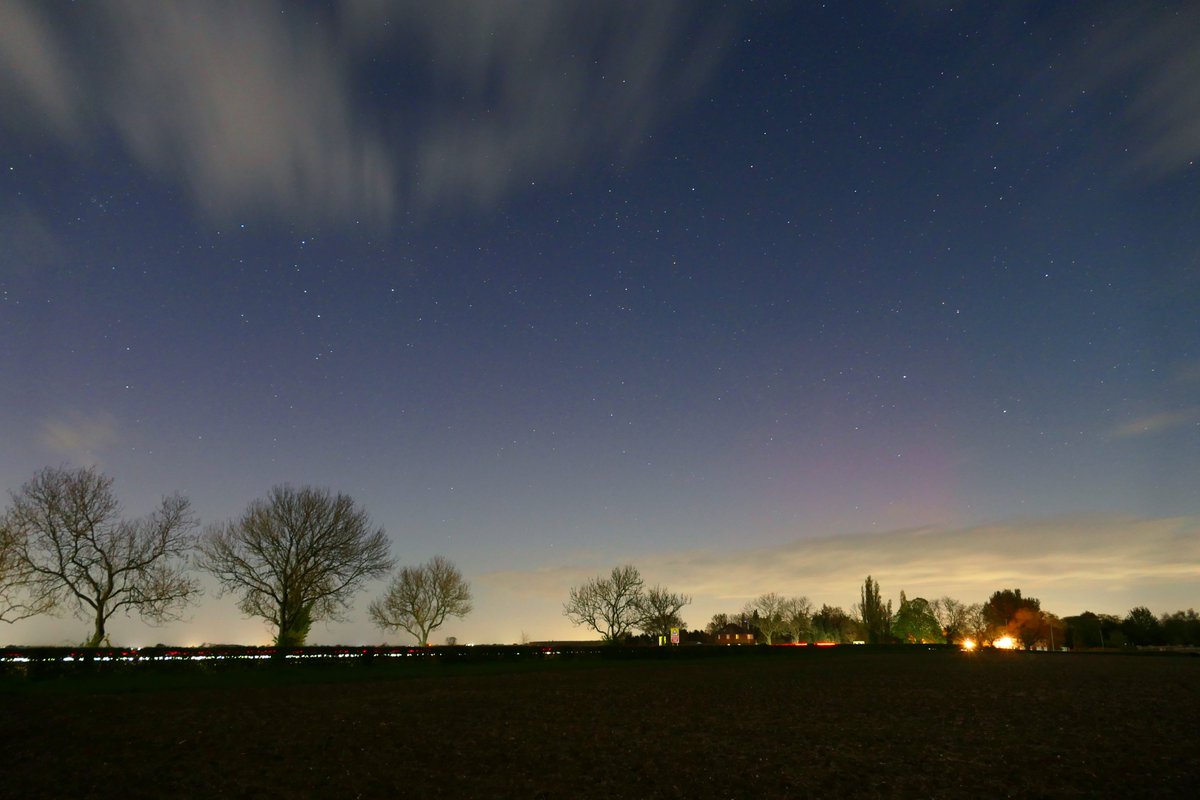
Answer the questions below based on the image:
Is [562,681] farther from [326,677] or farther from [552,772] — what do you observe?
[552,772]

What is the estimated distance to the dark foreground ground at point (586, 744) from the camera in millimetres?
13539

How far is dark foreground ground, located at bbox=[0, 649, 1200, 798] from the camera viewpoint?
44.4 ft

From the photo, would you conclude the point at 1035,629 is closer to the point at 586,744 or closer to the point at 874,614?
the point at 874,614

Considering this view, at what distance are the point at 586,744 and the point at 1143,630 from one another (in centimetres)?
18027

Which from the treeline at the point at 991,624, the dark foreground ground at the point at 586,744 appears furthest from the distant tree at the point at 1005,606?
the dark foreground ground at the point at 586,744

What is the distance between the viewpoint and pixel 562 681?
40.8 meters

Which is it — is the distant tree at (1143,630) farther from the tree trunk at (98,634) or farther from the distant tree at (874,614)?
the tree trunk at (98,634)

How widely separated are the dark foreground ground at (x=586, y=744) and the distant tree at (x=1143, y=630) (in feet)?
505

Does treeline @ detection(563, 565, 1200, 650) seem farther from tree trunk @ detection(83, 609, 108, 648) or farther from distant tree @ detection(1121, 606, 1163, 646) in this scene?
tree trunk @ detection(83, 609, 108, 648)

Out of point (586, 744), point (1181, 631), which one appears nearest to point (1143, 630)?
point (1181, 631)

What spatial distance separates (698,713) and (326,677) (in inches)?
981

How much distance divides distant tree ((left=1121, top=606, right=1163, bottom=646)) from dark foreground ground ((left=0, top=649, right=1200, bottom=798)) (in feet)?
505

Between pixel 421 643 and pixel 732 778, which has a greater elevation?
pixel 732 778

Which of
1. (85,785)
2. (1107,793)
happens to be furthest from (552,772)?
(1107,793)
